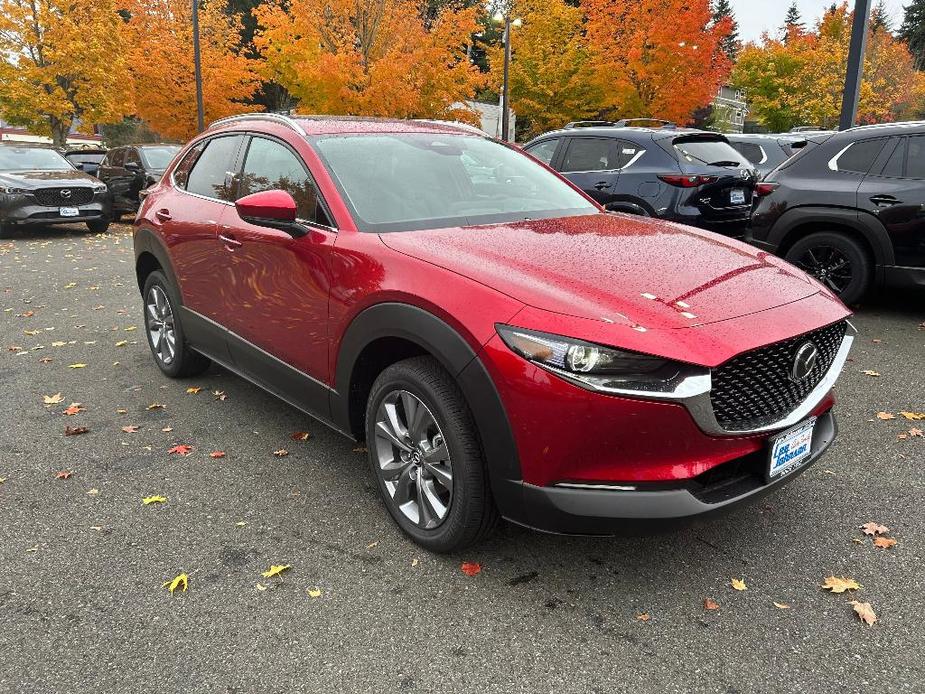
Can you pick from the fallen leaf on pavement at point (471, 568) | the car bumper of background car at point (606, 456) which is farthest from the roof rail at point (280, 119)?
the fallen leaf on pavement at point (471, 568)

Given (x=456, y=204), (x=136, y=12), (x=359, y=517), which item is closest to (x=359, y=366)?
(x=359, y=517)

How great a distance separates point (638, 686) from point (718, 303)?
4.33 feet

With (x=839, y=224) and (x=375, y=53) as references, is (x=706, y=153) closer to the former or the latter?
(x=839, y=224)

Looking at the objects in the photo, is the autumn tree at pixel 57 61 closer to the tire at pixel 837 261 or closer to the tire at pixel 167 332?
the tire at pixel 167 332

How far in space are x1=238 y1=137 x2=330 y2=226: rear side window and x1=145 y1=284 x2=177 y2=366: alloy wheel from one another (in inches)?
56.2

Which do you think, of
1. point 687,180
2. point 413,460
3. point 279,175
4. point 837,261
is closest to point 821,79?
point 687,180

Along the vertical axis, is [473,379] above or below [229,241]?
below

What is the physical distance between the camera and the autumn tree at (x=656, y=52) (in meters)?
23.9

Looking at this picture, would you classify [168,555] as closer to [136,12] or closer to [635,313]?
[635,313]

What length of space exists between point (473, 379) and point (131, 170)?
14595mm

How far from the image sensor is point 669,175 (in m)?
7.74

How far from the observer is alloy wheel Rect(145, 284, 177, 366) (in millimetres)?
5190

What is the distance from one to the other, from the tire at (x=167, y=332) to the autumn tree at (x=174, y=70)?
71.6 feet

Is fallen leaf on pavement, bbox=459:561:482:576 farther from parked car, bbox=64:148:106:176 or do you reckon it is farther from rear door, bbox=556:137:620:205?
parked car, bbox=64:148:106:176
